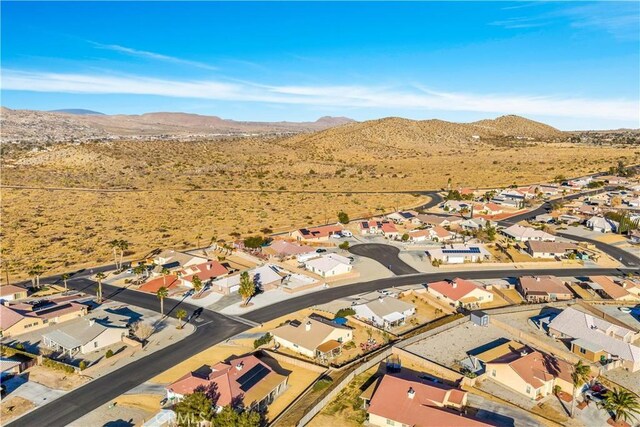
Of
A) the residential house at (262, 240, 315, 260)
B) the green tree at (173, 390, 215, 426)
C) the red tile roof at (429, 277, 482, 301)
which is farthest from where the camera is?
the residential house at (262, 240, 315, 260)

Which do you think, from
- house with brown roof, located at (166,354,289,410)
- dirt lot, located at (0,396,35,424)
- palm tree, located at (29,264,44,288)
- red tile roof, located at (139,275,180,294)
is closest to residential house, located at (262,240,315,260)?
red tile roof, located at (139,275,180,294)

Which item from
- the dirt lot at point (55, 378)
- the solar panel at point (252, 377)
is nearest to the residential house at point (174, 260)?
the dirt lot at point (55, 378)

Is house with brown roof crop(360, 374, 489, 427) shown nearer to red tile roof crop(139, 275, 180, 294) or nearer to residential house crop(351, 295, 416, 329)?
residential house crop(351, 295, 416, 329)

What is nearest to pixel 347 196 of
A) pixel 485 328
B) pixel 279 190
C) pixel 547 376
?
pixel 279 190

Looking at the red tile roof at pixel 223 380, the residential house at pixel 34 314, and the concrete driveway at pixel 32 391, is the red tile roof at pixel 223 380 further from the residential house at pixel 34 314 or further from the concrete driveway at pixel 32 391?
the residential house at pixel 34 314

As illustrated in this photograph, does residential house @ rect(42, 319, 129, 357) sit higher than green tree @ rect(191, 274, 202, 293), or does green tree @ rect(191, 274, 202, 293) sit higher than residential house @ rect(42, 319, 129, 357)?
green tree @ rect(191, 274, 202, 293)

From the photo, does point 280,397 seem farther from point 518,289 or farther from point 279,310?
point 518,289

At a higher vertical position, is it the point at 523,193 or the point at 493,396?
the point at 523,193

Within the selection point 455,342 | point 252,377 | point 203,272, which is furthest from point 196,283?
point 455,342

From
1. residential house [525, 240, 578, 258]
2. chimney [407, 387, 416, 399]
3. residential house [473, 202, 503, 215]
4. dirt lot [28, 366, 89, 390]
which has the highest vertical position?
residential house [473, 202, 503, 215]
